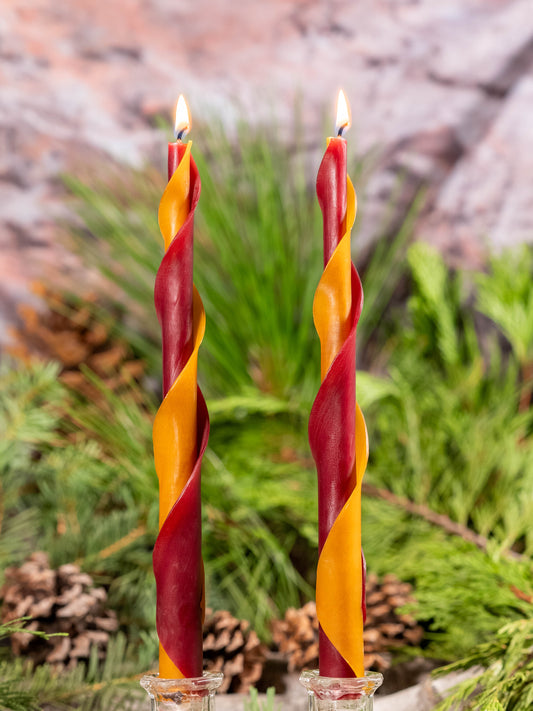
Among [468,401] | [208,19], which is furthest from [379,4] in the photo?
[468,401]

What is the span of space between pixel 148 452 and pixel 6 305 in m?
0.29

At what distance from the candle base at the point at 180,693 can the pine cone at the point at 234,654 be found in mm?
155

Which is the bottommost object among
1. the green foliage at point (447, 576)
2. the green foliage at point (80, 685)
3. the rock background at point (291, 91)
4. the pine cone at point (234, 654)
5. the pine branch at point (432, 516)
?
the green foliage at point (80, 685)

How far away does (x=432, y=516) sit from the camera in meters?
0.42

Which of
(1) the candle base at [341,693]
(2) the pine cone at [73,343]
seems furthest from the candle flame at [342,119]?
(2) the pine cone at [73,343]

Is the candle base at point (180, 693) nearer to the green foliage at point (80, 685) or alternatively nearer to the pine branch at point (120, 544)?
the green foliage at point (80, 685)

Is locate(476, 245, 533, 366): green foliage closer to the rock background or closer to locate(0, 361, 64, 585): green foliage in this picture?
the rock background

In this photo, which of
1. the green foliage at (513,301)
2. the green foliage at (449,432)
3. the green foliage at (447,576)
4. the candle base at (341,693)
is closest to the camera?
the candle base at (341,693)

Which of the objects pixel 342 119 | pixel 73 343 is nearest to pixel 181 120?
pixel 342 119

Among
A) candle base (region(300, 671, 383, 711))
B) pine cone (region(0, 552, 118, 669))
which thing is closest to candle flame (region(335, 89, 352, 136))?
candle base (region(300, 671, 383, 711))

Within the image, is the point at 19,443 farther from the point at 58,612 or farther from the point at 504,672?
the point at 504,672

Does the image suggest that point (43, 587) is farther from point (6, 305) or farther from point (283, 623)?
point (6, 305)

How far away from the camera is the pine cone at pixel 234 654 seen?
361mm

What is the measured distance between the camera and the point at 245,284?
0.52 m
